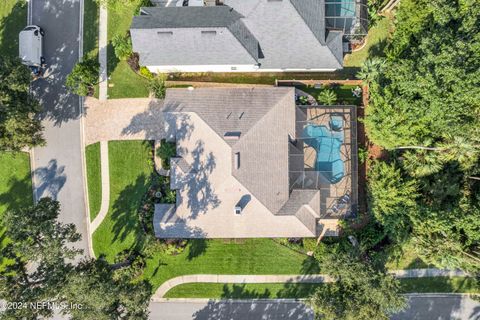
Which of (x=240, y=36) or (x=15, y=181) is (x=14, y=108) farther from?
(x=240, y=36)

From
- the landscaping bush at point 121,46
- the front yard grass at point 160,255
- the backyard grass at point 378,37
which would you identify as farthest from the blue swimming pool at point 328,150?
the landscaping bush at point 121,46

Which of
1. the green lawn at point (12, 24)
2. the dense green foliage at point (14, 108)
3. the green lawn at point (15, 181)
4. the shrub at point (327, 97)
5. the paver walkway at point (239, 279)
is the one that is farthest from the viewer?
the green lawn at point (12, 24)

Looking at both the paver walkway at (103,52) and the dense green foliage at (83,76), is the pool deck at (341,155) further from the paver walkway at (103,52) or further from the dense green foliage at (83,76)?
the dense green foliage at (83,76)

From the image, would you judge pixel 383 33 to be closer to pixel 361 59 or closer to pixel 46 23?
pixel 361 59

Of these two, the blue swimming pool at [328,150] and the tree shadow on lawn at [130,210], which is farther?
the tree shadow on lawn at [130,210]

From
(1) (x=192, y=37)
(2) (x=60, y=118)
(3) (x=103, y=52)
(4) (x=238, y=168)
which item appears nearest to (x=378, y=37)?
(1) (x=192, y=37)

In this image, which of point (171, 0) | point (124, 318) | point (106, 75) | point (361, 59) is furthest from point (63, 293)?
point (361, 59)
